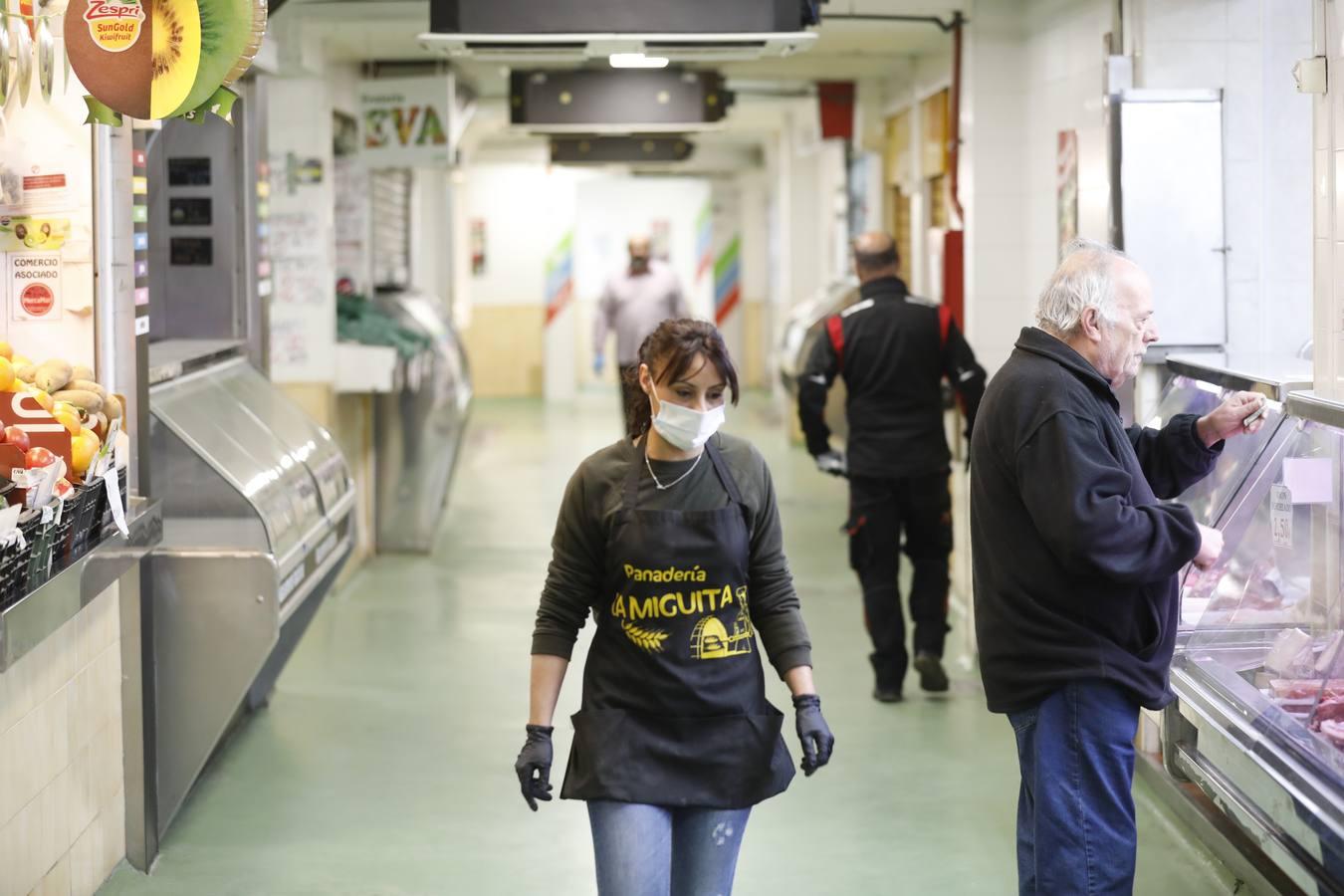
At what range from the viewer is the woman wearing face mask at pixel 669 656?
287cm

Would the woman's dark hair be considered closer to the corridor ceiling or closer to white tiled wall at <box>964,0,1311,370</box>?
white tiled wall at <box>964,0,1311,370</box>

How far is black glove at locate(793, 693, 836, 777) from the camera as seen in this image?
2.88 metres

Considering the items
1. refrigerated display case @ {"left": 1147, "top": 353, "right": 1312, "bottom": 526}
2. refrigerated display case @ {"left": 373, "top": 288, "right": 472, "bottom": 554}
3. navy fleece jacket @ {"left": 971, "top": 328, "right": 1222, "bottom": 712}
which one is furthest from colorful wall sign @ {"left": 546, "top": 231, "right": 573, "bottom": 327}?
navy fleece jacket @ {"left": 971, "top": 328, "right": 1222, "bottom": 712}

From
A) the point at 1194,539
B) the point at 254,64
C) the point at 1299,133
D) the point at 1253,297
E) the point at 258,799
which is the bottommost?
the point at 258,799

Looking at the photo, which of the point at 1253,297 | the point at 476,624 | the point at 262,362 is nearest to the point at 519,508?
the point at 476,624

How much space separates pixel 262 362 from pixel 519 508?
15.0 feet

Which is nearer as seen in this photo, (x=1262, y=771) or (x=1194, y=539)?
(x=1194, y=539)

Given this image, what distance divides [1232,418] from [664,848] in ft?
4.74

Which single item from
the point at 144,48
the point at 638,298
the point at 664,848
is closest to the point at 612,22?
the point at 144,48

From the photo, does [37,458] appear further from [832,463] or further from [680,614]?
[832,463]

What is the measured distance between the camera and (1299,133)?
518 centimetres

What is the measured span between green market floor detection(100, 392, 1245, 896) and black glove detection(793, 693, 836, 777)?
159 centimetres

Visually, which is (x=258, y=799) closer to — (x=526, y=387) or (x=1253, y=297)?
(x=1253, y=297)

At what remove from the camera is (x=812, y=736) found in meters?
2.90
